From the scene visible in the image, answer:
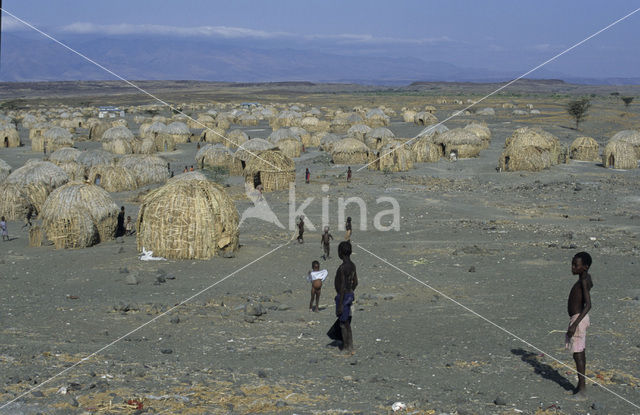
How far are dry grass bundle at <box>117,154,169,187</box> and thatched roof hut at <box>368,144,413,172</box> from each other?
1171 cm

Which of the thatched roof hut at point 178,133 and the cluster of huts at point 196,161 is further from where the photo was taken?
the thatched roof hut at point 178,133

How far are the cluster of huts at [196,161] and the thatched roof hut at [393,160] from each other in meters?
0.06

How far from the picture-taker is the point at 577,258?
8.18 metres

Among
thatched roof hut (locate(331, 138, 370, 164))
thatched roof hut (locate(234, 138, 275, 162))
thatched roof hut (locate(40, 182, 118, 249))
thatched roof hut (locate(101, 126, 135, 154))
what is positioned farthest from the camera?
thatched roof hut (locate(101, 126, 135, 154))

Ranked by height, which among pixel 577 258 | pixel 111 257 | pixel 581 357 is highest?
pixel 577 258

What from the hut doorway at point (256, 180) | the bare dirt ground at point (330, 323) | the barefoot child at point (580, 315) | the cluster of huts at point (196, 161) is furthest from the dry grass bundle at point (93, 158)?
the barefoot child at point (580, 315)

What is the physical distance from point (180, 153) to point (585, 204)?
30612 mm

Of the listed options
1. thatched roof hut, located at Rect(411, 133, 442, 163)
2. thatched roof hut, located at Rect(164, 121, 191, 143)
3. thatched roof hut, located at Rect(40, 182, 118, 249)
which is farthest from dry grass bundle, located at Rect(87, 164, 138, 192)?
thatched roof hut, located at Rect(164, 121, 191, 143)

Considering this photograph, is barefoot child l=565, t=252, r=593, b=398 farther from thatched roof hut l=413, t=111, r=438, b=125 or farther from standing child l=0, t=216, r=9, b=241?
thatched roof hut l=413, t=111, r=438, b=125

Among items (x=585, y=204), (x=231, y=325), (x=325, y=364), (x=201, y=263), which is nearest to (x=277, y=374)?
(x=325, y=364)

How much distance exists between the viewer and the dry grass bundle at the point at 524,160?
3644 cm

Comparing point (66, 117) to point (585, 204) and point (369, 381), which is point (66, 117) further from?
point (369, 381)

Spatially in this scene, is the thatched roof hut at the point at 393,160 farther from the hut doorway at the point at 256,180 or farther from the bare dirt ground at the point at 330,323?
the bare dirt ground at the point at 330,323

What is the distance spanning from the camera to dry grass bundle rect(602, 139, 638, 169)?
37.2 meters
